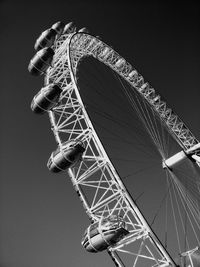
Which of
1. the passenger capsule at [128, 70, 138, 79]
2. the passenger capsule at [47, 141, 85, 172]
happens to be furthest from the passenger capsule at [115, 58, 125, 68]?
the passenger capsule at [47, 141, 85, 172]

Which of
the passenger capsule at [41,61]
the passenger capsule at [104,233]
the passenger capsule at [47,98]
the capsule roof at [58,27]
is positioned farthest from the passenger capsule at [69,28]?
the passenger capsule at [104,233]

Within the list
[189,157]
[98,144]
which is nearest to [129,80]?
[189,157]

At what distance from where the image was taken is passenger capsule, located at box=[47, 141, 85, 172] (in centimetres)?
982

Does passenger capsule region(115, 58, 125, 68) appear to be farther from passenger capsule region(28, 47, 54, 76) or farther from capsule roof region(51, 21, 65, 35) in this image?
passenger capsule region(28, 47, 54, 76)

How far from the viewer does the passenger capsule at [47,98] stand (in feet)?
36.7

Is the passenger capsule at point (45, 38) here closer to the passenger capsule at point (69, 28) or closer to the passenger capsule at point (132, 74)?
the passenger capsule at point (69, 28)

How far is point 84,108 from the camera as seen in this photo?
1022 centimetres

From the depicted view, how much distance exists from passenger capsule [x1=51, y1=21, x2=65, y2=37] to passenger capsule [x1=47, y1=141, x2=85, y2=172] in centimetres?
784

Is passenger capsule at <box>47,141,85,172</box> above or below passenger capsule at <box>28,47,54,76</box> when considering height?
below

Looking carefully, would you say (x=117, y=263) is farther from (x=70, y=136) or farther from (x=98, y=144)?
(x=70, y=136)

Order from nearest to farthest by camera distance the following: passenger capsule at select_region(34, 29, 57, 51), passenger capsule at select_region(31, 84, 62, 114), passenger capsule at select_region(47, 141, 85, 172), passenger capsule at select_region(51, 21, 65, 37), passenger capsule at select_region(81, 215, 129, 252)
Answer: passenger capsule at select_region(81, 215, 129, 252), passenger capsule at select_region(47, 141, 85, 172), passenger capsule at select_region(31, 84, 62, 114), passenger capsule at select_region(34, 29, 57, 51), passenger capsule at select_region(51, 21, 65, 37)

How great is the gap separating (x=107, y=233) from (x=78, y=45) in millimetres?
10694

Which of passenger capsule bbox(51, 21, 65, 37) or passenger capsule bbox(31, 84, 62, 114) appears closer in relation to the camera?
passenger capsule bbox(31, 84, 62, 114)

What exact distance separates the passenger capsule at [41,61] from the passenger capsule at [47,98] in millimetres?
2309
